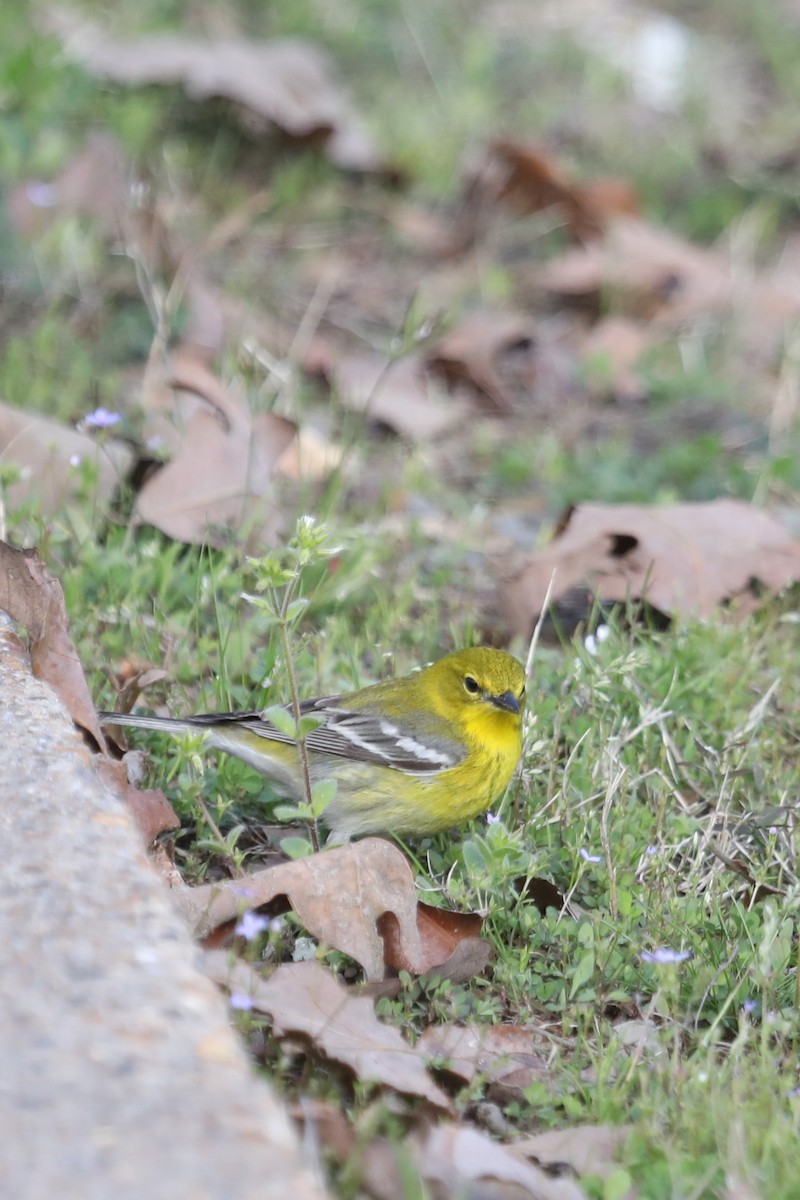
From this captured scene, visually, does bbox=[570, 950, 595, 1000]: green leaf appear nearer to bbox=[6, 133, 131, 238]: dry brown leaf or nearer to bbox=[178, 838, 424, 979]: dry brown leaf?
bbox=[178, 838, 424, 979]: dry brown leaf

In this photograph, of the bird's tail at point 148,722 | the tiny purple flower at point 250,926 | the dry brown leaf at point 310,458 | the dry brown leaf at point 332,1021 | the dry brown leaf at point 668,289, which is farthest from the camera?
the dry brown leaf at point 668,289

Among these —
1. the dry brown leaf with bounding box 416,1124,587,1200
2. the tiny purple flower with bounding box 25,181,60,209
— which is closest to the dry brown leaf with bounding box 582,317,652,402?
the tiny purple flower with bounding box 25,181,60,209

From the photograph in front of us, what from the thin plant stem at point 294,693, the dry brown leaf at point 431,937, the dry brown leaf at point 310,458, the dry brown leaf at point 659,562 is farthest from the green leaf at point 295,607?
the dry brown leaf at point 310,458

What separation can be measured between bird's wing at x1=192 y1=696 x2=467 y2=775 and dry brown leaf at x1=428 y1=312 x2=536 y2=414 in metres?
3.21

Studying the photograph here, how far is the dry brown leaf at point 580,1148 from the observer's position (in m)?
2.76

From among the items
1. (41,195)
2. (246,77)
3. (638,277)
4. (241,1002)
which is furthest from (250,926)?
(246,77)

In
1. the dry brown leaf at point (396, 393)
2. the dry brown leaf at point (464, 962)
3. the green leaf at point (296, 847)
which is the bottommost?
the dry brown leaf at point (396, 393)

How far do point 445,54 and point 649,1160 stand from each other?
30.3 feet

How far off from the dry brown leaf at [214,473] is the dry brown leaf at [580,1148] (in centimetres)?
260

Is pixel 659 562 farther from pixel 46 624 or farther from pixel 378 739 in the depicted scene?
pixel 46 624

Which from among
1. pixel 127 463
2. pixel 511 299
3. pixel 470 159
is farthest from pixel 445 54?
pixel 127 463

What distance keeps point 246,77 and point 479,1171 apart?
7194 mm

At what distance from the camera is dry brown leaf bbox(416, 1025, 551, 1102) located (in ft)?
10.1

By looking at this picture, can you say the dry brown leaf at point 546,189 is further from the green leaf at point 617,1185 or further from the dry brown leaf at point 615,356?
the green leaf at point 617,1185
